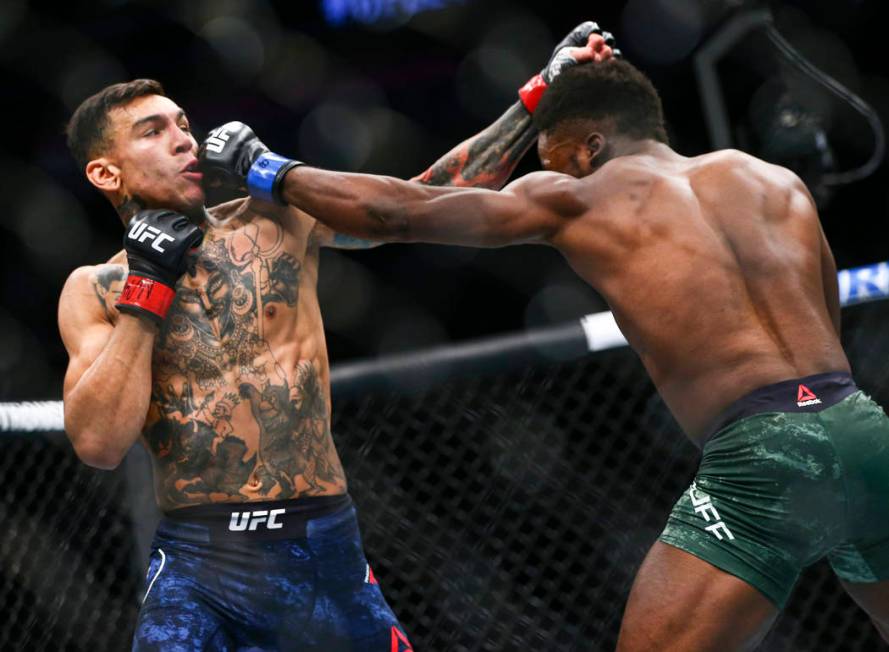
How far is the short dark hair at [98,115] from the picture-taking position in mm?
2314

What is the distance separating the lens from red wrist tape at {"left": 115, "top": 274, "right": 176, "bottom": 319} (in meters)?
2.07

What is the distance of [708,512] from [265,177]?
975mm

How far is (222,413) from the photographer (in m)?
2.09

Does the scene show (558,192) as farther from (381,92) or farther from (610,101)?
(381,92)

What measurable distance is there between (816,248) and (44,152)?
326cm

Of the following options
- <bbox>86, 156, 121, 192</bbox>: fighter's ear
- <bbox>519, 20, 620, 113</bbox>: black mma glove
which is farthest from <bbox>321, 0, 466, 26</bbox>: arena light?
<bbox>86, 156, 121, 192</bbox>: fighter's ear

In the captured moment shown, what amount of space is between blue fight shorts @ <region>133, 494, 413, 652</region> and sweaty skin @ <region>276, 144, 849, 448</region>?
0.55 m

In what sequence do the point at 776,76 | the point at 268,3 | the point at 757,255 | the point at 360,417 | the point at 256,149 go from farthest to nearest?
the point at 268,3
the point at 776,76
the point at 360,417
the point at 256,149
the point at 757,255

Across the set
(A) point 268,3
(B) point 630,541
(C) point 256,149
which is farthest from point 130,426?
(A) point 268,3

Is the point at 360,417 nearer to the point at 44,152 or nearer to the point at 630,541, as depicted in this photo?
the point at 630,541

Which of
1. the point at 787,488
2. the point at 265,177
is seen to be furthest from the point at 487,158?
the point at 787,488

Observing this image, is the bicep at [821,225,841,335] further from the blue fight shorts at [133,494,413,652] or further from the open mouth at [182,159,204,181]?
the open mouth at [182,159,204,181]

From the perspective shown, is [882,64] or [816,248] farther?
[882,64]

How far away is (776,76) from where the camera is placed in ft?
11.6
